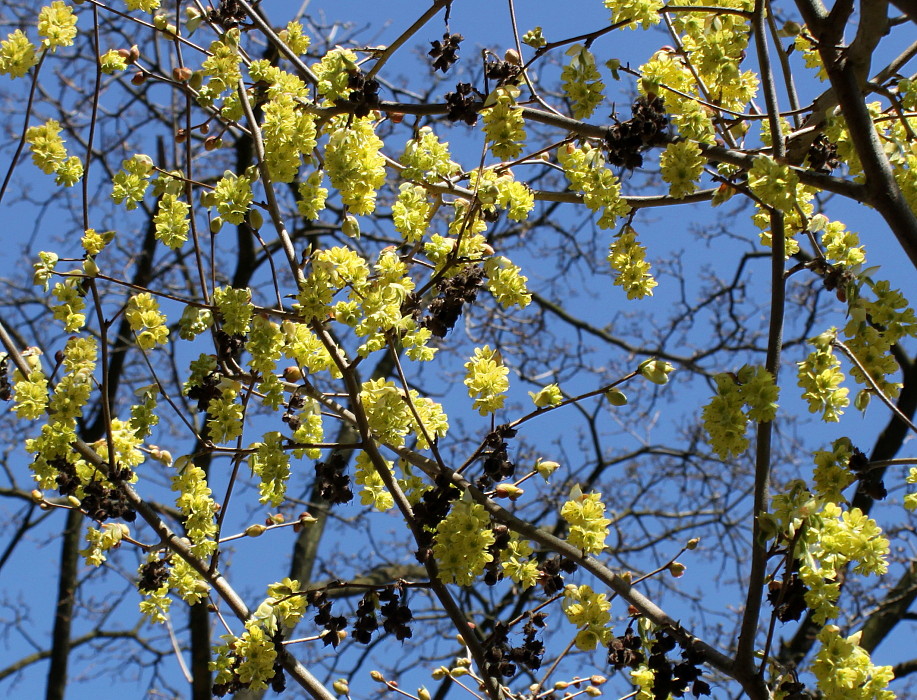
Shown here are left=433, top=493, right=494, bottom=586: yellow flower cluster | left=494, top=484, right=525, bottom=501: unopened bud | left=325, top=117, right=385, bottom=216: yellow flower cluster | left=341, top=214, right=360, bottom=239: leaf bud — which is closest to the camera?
left=433, top=493, right=494, bottom=586: yellow flower cluster

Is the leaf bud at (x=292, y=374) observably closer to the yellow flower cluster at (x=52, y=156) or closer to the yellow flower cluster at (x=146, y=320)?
the yellow flower cluster at (x=146, y=320)

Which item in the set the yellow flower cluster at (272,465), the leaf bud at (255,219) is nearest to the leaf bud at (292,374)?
the yellow flower cluster at (272,465)

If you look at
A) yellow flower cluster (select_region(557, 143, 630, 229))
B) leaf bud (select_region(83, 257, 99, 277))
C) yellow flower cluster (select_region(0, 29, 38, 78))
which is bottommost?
yellow flower cluster (select_region(557, 143, 630, 229))

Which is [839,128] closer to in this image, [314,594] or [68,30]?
[314,594]

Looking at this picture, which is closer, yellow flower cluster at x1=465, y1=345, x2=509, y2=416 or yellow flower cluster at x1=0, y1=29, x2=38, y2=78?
yellow flower cluster at x1=465, y1=345, x2=509, y2=416

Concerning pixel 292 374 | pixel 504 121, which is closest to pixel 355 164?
pixel 504 121

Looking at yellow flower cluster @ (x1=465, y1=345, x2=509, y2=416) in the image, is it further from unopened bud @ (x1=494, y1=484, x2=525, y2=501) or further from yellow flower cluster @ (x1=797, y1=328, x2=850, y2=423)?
yellow flower cluster @ (x1=797, y1=328, x2=850, y2=423)

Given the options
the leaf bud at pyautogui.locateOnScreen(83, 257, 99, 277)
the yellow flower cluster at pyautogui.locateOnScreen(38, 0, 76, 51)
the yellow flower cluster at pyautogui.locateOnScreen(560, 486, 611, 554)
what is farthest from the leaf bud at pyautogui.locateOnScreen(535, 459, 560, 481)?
the yellow flower cluster at pyautogui.locateOnScreen(38, 0, 76, 51)

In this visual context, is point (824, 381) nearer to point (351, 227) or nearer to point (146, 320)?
point (351, 227)

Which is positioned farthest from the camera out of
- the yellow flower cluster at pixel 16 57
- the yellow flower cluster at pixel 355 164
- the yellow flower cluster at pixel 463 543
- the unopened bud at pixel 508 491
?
the yellow flower cluster at pixel 16 57

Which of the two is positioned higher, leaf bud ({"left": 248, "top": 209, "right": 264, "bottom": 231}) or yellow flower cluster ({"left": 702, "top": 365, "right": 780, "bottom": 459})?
leaf bud ({"left": 248, "top": 209, "right": 264, "bottom": 231})

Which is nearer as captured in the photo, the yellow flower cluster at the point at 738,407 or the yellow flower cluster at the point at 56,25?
the yellow flower cluster at the point at 738,407

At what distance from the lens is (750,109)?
145 inches

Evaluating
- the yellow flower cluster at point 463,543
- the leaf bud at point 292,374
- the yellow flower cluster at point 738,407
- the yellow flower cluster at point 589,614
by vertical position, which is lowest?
the yellow flower cluster at point 589,614
